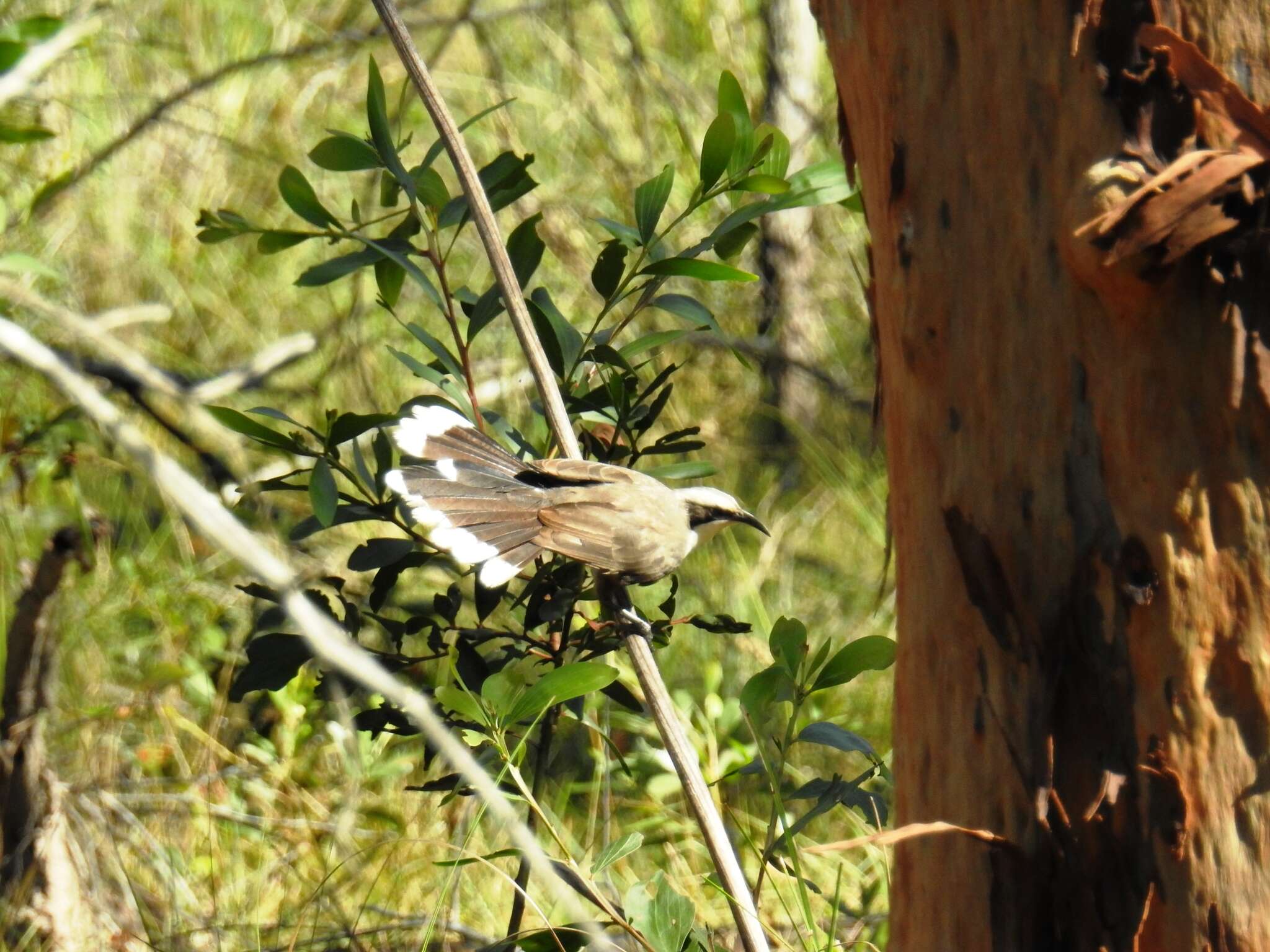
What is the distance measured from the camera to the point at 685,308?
6.95 ft

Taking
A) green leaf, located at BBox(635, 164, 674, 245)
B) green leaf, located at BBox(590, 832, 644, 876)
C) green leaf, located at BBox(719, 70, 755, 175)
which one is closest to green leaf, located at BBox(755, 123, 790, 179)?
green leaf, located at BBox(719, 70, 755, 175)

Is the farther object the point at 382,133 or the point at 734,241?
the point at 734,241

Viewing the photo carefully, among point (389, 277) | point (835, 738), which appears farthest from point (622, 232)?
point (835, 738)

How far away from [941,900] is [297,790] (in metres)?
2.13

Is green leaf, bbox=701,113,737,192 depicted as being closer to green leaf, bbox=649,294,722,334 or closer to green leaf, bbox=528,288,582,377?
green leaf, bbox=649,294,722,334

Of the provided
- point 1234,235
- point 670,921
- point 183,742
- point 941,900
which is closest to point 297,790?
point 183,742

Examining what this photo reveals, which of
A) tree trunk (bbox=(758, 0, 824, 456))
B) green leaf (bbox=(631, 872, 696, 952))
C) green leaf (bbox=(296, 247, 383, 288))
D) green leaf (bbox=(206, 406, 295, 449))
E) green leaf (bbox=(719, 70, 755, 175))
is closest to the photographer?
green leaf (bbox=(631, 872, 696, 952))

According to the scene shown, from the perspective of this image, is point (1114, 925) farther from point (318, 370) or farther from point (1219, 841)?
point (318, 370)

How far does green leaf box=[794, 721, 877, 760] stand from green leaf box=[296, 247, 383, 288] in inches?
40.2

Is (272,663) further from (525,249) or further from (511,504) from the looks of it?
(525,249)

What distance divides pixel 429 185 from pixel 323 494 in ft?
1.68

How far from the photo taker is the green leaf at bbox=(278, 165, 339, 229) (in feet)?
6.69

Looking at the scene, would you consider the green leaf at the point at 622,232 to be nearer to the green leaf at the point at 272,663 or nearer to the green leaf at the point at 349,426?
the green leaf at the point at 349,426

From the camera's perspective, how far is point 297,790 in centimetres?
325
